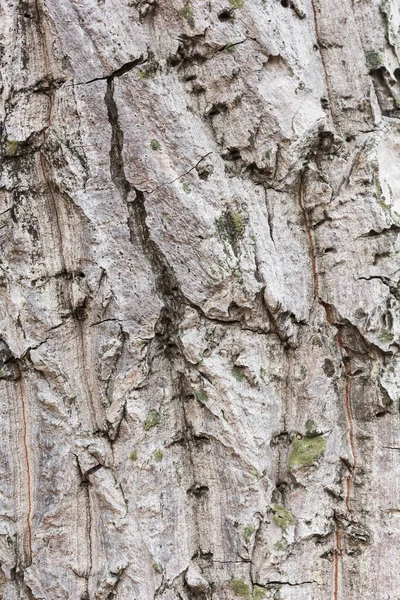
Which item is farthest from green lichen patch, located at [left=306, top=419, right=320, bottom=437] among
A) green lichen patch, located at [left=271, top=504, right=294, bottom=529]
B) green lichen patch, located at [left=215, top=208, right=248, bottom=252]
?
green lichen patch, located at [left=215, top=208, right=248, bottom=252]

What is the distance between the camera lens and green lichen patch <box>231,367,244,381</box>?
5.45 feet

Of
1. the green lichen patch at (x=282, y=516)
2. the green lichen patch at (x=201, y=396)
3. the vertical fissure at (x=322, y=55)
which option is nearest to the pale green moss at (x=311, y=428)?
the green lichen patch at (x=282, y=516)

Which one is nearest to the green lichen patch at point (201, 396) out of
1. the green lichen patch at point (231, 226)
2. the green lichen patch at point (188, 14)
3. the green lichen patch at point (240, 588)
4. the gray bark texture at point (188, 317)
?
the gray bark texture at point (188, 317)

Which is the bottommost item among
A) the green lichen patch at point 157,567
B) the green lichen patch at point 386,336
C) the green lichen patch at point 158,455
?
the green lichen patch at point 157,567

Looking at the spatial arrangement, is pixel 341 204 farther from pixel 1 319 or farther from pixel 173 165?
pixel 1 319

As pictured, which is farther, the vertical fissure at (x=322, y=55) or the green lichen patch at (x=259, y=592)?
the vertical fissure at (x=322, y=55)

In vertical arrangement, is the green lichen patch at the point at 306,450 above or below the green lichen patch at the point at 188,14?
below

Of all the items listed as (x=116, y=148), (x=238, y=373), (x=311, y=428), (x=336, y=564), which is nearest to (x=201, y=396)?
(x=238, y=373)

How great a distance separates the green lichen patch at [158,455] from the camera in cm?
168

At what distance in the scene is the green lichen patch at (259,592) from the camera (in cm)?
164

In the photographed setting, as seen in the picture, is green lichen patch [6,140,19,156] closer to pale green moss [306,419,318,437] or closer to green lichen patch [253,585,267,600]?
pale green moss [306,419,318,437]

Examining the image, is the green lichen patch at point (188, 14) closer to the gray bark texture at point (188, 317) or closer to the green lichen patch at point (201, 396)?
the gray bark texture at point (188, 317)

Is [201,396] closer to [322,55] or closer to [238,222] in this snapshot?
[238,222]

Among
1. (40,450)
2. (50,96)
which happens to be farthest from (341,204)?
(40,450)
